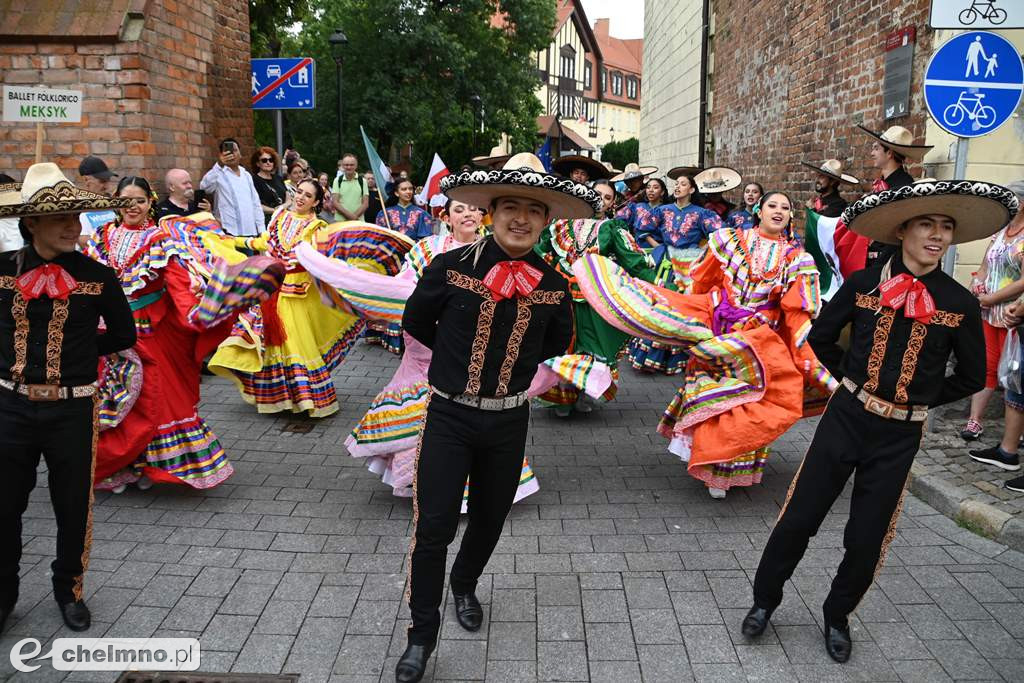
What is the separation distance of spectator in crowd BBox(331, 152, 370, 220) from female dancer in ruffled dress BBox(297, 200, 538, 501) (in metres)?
6.45

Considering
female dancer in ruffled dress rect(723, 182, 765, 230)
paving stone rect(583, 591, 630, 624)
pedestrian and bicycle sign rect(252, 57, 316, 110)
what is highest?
pedestrian and bicycle sign rect(252, 57, 316, 110)

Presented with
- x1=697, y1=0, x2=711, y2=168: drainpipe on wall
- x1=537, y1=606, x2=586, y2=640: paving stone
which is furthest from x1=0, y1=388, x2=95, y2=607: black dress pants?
x1=697, y1=0, x2=711, y2=168: drainpipe on wall

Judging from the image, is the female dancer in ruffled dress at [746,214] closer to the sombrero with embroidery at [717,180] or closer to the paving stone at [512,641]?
the sombrero with embroidery at [717,180]

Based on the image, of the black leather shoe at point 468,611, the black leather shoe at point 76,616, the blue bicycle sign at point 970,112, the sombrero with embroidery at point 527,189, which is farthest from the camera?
the blue bicycle sign at point 970,112

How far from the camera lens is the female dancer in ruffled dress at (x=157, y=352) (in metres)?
4.98

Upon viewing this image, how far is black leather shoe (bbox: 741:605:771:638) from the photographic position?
3.75 meters

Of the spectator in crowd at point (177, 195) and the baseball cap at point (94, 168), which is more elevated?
the baseball cap at point (94, 168)

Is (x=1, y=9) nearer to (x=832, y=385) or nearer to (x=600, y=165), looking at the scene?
(x=600, y=165)

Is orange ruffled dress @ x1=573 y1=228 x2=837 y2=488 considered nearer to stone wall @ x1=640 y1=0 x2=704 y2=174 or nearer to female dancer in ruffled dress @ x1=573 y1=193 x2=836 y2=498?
female dancer in ruffled dress @ x1=573 y1=193 x2=836 y2=498

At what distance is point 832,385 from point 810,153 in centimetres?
652

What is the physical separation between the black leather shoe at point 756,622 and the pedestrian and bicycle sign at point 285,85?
8950mm

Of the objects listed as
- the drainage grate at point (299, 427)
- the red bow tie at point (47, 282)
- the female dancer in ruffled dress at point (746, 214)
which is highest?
the female dancer in ruffled dress at point (746, 214)

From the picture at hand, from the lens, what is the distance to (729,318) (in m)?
5.54

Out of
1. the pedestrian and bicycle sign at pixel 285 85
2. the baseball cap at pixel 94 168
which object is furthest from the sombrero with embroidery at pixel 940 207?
the pedestrian and bicycle sign at pixel 285 85
